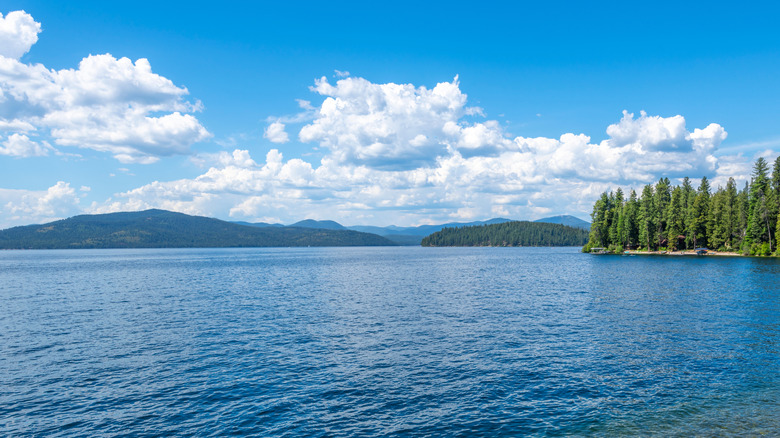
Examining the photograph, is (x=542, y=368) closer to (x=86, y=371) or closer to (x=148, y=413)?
(x=148, y=413)

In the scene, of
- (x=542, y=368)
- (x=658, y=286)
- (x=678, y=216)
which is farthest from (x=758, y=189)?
(x=542, y=368)

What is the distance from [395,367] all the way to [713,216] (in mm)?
188984

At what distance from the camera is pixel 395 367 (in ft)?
108

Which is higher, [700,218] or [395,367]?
[700,218]

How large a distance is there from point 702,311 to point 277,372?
53.1 metres

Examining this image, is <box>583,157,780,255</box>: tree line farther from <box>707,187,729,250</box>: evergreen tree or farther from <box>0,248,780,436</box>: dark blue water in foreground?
<box>0,248,780,436</box>: dark blue water in foreground

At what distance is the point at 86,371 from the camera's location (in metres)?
32.6

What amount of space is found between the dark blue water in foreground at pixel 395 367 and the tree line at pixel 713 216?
347ft

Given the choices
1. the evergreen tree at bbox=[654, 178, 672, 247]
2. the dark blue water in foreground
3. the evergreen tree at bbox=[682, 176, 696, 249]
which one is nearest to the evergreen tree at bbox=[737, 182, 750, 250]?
the evergreen tree at bbox=[682, 176, 696, 249]

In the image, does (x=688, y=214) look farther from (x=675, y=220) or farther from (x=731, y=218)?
(x=731, y=218)

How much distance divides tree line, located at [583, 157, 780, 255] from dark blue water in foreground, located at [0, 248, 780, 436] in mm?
105902

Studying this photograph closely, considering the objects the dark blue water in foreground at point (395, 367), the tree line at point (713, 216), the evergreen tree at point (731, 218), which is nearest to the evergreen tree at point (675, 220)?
the tree line at point (713, 216)

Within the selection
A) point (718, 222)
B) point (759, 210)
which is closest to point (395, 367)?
point (759, 210)

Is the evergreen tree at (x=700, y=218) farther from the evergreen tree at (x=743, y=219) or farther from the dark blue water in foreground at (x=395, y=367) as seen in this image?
the dark blue water in foreground at (x=395, y=367)
